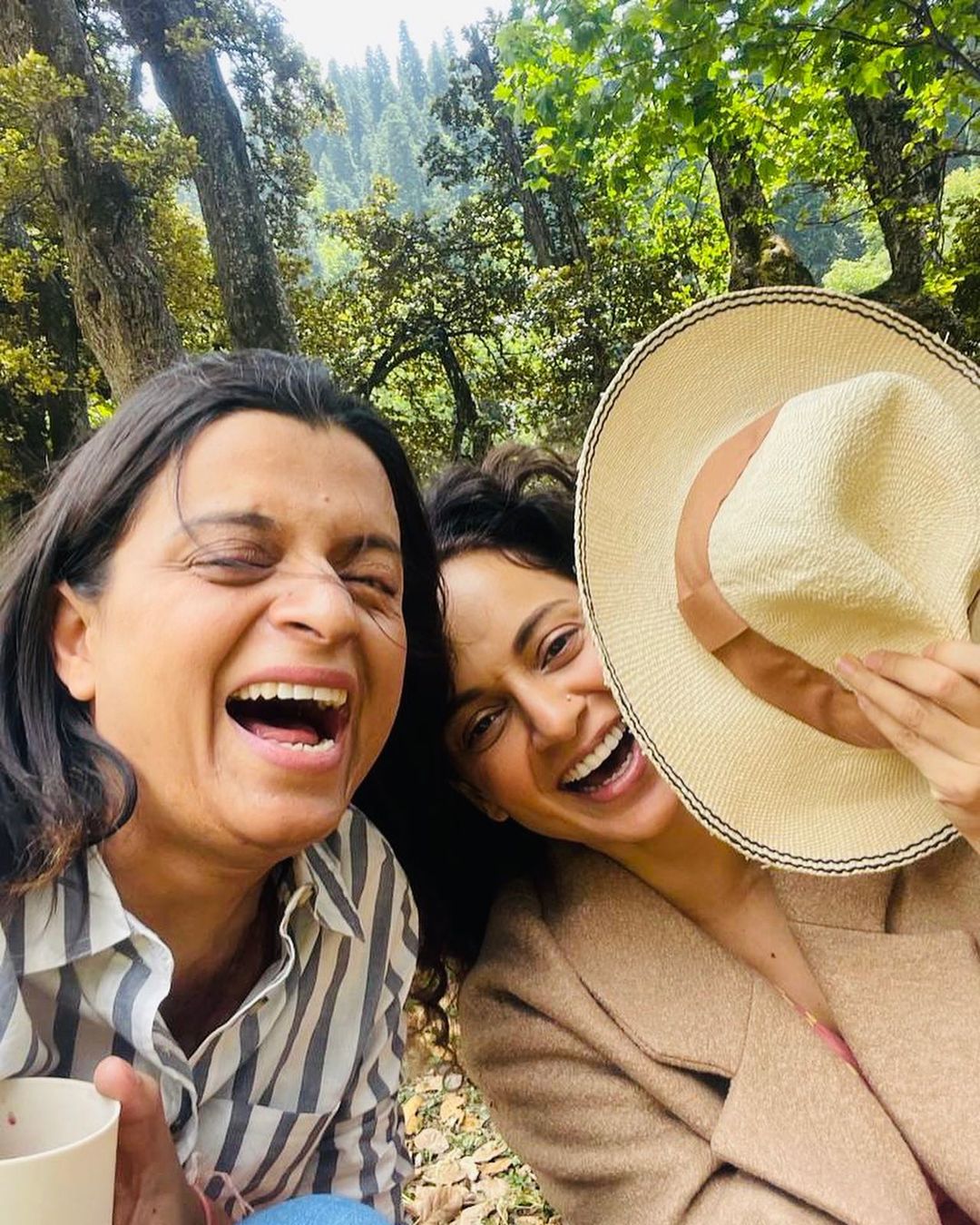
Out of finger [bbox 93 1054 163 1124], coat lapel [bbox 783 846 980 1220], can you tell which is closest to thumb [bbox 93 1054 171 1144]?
finger [bbox 93 1054 163 1124]

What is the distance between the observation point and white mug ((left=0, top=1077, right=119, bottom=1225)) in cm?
89

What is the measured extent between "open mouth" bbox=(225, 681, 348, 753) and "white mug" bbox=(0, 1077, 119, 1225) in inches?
20.1

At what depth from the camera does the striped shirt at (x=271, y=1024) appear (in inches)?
52.3

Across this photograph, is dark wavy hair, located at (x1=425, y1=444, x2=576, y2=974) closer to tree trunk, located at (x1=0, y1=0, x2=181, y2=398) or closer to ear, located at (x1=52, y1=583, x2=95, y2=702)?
ear, located at (x1=52, y1=583, x2=95, y2=702)

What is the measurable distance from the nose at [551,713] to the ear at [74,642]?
30.0 inches

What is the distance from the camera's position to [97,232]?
→ 19.7ft

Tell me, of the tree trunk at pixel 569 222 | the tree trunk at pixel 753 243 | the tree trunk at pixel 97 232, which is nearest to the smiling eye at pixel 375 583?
the tree trunk at pixel 97 232

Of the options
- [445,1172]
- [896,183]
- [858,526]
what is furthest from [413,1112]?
[896,183]

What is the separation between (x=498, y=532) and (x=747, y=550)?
691 mm

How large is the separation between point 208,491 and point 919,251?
7.88 meters

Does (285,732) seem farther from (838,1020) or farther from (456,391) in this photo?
(456,391)

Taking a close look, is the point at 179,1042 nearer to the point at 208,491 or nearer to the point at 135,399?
the point at 208,491

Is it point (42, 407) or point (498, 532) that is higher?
point (42, 407)

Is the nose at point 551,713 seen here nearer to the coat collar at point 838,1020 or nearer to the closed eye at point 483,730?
the closed eye at point 483,730
